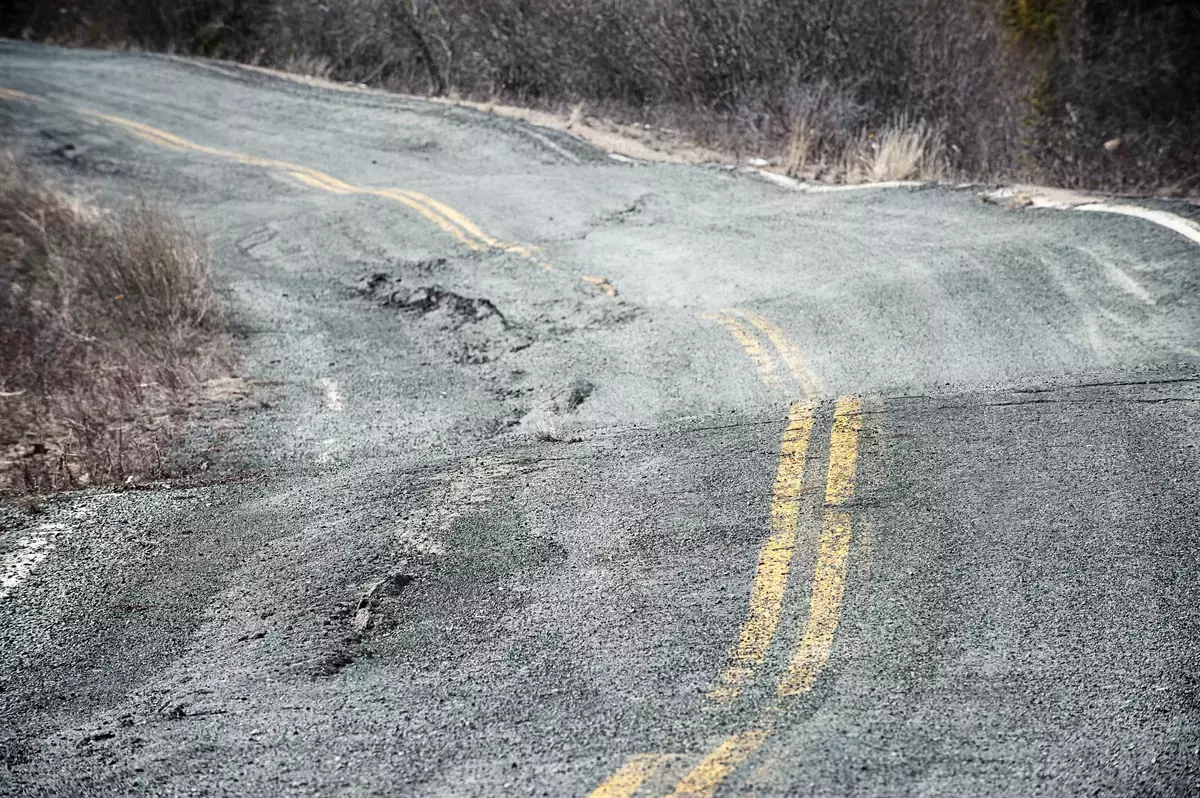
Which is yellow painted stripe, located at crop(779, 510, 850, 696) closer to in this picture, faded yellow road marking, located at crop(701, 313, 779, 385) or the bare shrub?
faded yellow road marking, located at crop(701, 313, 779, 385)

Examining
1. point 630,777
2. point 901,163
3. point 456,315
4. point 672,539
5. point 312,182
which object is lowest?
point 630,777

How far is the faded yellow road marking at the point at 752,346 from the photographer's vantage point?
6.86 meters

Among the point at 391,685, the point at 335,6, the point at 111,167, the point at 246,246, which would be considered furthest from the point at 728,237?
the point at 335,6

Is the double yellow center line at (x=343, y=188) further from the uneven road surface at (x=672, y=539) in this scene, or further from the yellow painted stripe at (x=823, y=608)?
the yellow painted stripe at (x=823, y=608)

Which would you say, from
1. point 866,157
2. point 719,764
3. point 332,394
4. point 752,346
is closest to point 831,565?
point 719,764

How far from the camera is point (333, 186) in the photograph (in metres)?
12.9

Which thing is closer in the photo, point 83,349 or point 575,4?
point 83,349

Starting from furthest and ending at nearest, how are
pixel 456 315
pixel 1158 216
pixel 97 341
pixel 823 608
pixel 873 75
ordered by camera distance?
pixel 873 75
pixel 456 315
pixel 97 341
pixel 1158 216
pixel 823 608

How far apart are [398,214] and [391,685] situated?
798 cm

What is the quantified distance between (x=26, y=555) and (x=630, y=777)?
356 cm

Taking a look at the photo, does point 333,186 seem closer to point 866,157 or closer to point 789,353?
point 866,157

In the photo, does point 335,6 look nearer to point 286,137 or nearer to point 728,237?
point 286,137

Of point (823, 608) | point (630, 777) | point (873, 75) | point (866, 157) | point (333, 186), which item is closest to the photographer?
point (630, 777)

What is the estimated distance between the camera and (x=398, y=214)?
11500 millimetres
